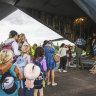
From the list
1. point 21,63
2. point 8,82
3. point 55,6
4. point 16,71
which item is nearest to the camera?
point 8,82

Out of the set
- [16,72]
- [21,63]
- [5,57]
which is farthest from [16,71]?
[21,63]

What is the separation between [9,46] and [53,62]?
74.7 inches

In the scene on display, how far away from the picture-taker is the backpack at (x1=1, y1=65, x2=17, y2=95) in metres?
2.26

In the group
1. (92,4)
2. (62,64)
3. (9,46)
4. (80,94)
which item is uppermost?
(92,4)

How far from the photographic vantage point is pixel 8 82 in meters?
2.26

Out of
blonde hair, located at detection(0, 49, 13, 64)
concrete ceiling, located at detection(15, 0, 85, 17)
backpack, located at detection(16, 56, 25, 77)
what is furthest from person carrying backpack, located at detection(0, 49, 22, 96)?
concrete ceiling, located at detection(15, 0, 85, 17)

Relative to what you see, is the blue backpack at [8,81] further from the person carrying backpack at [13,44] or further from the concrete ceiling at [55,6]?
the concrete ceiling at [55,6]

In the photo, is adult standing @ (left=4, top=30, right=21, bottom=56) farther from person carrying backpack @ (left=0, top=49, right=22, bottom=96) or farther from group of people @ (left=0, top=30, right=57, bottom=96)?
person carrying backpack @ (left=0, top=49, right=22, bottom=96)

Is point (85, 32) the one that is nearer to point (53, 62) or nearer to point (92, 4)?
point (92, 4)

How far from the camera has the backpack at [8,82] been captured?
2262 millimetres

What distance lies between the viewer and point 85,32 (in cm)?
1266

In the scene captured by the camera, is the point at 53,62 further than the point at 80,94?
Yes

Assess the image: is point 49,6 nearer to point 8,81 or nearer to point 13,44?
point 13,44

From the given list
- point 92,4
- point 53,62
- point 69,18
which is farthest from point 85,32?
point 53,62
